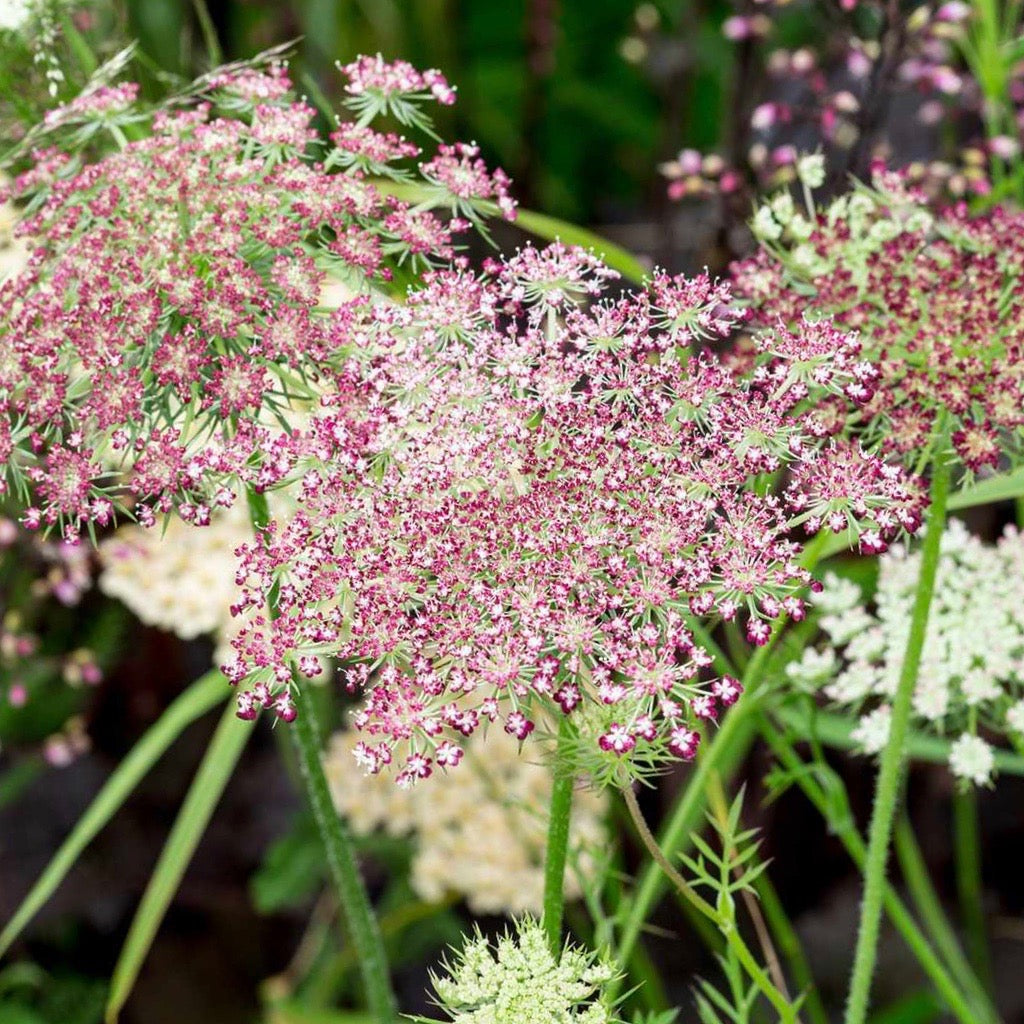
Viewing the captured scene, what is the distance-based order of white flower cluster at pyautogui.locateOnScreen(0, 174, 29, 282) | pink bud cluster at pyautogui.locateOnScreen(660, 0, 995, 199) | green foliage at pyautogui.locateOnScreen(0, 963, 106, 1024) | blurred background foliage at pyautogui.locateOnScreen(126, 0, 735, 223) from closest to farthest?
pink bud cluster at pyautogui.locateOnScreen(660, 0, 995, 199) → white flower cluster at pyautogui.locateOnScreen(0, 174, 29, 282) → green foliage at pyautogui.locateOnScreen(0, 963, 106, 1024) → blurred background foliage at pyautogui.locateOnScreen(126, 0, 735, 223)

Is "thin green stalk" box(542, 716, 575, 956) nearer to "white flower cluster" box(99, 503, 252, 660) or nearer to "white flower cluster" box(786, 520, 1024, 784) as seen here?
"white flower cluster" box(786, 520, 1024, 784)

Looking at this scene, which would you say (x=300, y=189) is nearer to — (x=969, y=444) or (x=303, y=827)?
(x=969, y=444)

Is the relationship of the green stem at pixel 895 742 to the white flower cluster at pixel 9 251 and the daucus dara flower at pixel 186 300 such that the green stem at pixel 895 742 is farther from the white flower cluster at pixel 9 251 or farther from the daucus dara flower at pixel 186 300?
the white flower cluster at pixel 9 251

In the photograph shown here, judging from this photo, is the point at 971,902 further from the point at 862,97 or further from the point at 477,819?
the point at 862,97

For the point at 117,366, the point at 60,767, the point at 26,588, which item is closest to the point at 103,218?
the point at 117,366

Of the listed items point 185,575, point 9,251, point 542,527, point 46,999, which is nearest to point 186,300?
point 542,527

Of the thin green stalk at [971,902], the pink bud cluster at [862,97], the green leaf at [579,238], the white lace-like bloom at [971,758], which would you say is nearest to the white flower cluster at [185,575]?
the green leaf at [579,238]

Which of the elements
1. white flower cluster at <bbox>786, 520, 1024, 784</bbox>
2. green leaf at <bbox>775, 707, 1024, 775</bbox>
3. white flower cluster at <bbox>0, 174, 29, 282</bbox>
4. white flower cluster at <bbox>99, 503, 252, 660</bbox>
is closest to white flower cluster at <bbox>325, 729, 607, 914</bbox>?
white flower cluster at <bbox>99, 503, 252, 660</bbox>
